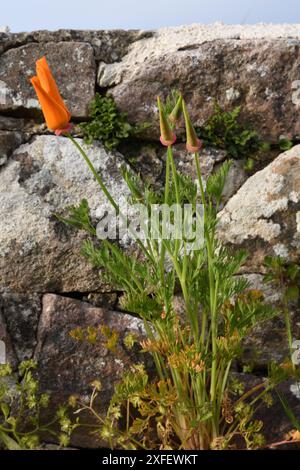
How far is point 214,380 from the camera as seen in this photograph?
9.01ft

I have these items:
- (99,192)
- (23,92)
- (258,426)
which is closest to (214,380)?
(258,426)

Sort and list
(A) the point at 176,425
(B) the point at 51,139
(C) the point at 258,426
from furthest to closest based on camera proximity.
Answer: (B) the point at 51,139 < (A) the point at 176,425 < (C) the point at 258,426

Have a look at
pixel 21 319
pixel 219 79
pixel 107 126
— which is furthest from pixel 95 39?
pixel 21 319

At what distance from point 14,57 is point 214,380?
1.71 metres

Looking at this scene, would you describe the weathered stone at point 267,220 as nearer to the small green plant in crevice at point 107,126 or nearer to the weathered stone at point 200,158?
the weathered stone at point 200,158

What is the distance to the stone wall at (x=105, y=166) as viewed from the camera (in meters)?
3.10

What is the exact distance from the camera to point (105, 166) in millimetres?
3230

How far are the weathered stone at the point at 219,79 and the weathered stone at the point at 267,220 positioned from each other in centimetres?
28

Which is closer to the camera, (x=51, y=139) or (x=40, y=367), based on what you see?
(x=40, y=367)

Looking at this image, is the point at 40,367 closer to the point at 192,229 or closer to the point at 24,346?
the point at 24,346

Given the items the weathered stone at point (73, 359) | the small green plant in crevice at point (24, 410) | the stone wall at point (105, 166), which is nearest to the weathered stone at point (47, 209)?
the stone wall at point (105, 166)

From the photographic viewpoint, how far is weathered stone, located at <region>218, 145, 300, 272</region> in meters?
3.15

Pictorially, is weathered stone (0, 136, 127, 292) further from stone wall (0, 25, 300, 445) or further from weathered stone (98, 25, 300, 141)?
weathered stone (98, 25, 300, 141)
